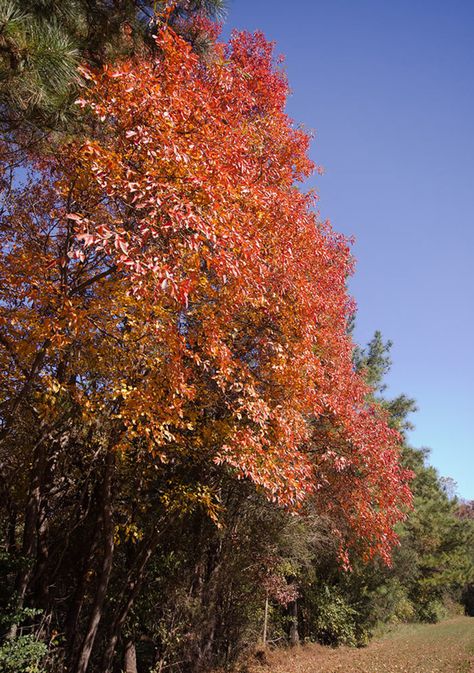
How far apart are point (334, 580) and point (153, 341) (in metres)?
16.9

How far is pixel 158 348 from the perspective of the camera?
6719 millimetres

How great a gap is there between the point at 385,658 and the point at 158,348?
1506 cm

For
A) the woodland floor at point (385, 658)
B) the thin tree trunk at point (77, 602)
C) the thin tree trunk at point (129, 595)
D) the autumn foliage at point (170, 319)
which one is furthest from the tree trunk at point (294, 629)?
the thin tree trunk at point (77, 602)

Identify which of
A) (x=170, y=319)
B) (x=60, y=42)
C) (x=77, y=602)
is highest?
(x=60, y=42)

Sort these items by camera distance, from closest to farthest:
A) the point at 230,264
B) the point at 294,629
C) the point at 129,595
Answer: the point at 230,264 < the point at 129,595 < the point at 294,629

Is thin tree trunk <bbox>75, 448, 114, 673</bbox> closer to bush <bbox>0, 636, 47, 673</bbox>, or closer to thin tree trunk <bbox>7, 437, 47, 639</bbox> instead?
bush <bbox>0, 636, 47, 673</bbox>

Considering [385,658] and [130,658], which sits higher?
[130,658]

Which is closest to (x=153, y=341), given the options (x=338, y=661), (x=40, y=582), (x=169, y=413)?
(x=169, y=413)

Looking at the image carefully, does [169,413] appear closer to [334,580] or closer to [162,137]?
[162,137]

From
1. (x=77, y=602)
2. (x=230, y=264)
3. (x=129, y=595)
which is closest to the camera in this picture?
(x=230, y=264)

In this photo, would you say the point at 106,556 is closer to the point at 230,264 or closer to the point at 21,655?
the point at 21,655

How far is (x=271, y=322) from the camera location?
7.40m

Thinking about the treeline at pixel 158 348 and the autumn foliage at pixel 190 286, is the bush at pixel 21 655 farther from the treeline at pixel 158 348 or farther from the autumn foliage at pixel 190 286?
the autumn foliage at pixel 190 286

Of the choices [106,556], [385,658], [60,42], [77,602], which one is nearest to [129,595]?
[77,602]
